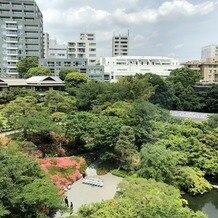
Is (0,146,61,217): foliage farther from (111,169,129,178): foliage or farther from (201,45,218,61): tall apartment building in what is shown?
(201,45,218,61): tall apartment building

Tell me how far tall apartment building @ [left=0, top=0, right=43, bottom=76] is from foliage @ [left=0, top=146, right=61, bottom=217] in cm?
7854

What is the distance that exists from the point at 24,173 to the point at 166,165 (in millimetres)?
12316

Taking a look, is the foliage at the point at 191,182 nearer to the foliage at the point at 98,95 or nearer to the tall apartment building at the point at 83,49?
the foliage at the point at 98,95

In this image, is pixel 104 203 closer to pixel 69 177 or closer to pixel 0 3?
pixel 69 177

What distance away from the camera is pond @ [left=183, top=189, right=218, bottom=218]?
2617 cm

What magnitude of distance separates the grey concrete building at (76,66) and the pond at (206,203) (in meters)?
64.3

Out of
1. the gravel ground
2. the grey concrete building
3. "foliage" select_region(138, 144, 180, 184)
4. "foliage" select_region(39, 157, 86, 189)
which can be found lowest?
the gravel ground

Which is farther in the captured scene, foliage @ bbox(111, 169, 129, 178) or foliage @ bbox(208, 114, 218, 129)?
foliage @ bbox(208, 114, 218, 129)

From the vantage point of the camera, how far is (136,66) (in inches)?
3910

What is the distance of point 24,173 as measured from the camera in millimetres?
21172

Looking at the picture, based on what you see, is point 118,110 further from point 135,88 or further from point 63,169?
point 63,169

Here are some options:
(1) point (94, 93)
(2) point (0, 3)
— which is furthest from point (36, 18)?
(1) point (94, 93)

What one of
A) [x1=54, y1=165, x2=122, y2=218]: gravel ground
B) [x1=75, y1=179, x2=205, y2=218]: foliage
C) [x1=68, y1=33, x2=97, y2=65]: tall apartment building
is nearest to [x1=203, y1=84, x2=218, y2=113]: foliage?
[x1=54, y1=165, x2=122, y2=218]: gravel ground

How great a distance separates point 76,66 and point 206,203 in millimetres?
68433
